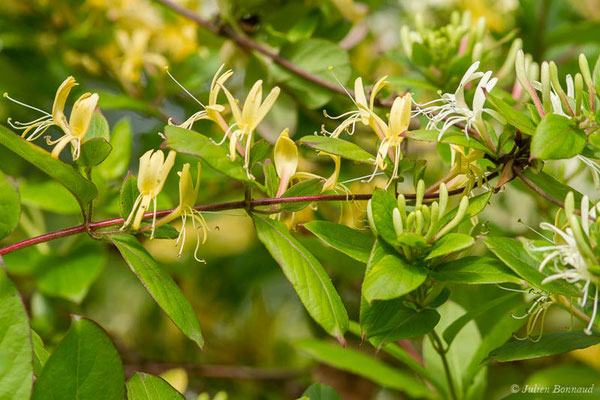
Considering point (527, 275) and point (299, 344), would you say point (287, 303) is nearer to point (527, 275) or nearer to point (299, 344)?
point (299, 344)

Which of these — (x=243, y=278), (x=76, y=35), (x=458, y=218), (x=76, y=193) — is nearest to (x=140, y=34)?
(x=76, y=35)

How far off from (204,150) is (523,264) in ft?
0.71

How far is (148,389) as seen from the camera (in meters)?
0.39

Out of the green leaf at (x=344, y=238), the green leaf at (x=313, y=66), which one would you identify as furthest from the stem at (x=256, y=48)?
the green leaf at (x=344, y=238)

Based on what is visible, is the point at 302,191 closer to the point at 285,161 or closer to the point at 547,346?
the point at 285,161

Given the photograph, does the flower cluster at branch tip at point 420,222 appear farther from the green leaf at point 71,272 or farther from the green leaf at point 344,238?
the green leaf at point 71,272

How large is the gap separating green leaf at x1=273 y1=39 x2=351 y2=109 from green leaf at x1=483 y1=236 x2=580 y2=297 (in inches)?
13.0

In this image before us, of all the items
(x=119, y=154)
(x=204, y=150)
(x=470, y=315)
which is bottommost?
(x=119, y=154)

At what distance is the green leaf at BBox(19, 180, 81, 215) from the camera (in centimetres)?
75

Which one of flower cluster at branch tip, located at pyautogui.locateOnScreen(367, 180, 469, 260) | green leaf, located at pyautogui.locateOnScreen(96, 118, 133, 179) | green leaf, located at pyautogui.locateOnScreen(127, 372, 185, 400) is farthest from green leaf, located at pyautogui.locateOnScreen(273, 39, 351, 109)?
green leaf, located at pyautogui.locateOnScreen(127, 372, 185, 400)

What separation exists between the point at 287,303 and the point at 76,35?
0.61 meters

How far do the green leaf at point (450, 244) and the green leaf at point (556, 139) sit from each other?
66 mm

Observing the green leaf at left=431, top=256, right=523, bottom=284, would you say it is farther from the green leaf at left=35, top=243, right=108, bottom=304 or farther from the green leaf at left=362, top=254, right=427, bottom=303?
Answer: the green leaf at left=35, top=243, right=108, bottom=304

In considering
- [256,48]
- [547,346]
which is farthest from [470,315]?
[256,48]
